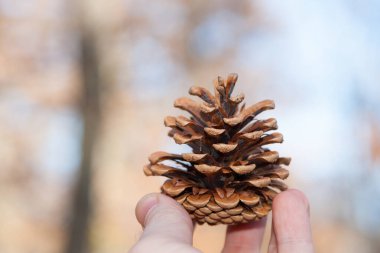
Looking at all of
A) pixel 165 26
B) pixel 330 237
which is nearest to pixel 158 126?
pixel 165 26

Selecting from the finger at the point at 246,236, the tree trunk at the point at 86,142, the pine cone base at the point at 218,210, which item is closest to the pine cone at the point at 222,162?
the pine cone base at the point at 218,210

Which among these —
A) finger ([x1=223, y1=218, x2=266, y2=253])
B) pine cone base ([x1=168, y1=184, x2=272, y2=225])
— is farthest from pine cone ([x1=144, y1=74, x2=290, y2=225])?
finger ([x1=223, y1=218, x2=266, y2=253])

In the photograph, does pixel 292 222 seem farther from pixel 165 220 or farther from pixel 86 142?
pixel 86 142

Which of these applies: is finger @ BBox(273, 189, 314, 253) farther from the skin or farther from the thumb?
the thumb

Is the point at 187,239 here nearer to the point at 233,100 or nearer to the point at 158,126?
the point at 233,100

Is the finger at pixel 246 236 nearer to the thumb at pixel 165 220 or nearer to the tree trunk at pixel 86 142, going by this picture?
the thumb at pixel 165 220
